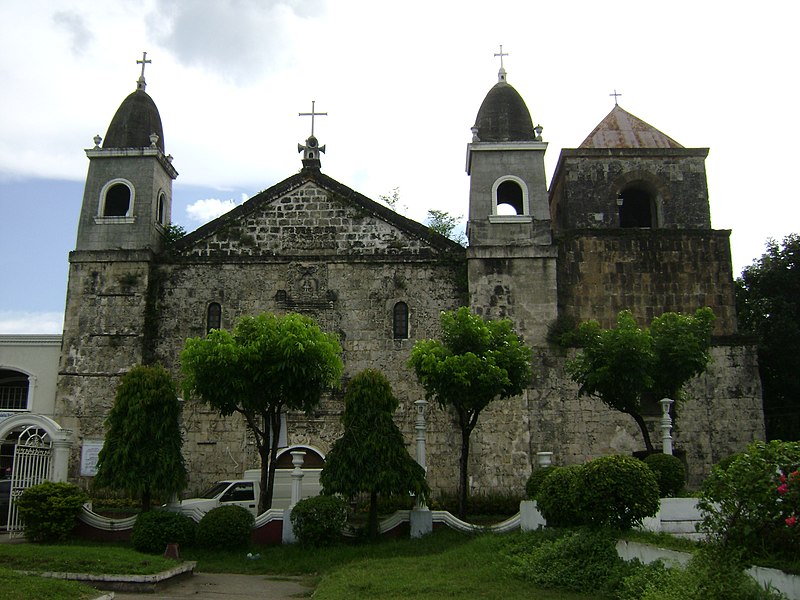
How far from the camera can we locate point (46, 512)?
50.0ft

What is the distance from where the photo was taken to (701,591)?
8320mm

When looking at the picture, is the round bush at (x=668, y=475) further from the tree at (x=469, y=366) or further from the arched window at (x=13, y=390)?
the arched window at (x=13, y=390)

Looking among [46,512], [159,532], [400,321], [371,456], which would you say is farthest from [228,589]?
[400,321]

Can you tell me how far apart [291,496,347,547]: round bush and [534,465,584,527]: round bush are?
392cm

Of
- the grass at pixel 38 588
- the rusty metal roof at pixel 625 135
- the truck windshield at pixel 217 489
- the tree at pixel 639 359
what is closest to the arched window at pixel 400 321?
the tree at pixel 639 359

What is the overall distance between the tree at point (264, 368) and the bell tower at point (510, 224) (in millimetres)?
5831

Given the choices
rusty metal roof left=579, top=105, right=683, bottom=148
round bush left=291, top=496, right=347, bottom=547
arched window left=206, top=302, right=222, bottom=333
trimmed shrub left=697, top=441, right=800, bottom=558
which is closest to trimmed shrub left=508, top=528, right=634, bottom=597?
trimmed shrub left=697, top=441, right=800, bottom=558

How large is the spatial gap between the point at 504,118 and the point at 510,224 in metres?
3.24

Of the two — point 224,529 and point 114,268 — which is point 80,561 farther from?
point 114,268

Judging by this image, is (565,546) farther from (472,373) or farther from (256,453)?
(256,453)

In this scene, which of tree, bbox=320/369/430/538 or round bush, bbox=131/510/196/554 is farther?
tree, bbox=320/369/430/538

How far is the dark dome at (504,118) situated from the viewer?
888 inches

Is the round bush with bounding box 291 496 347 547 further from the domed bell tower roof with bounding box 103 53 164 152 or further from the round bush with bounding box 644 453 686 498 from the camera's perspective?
the domed bell tower roof with bounding box 103 53 164 152

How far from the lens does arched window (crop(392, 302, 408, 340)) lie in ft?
70.2
